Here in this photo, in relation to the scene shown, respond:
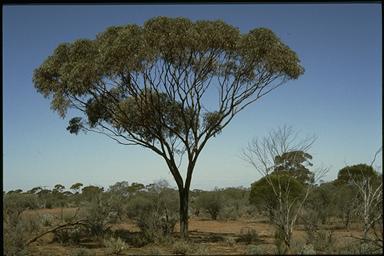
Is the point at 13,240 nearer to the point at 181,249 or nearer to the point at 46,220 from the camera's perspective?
the point at 181,249

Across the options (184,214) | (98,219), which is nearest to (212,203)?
(98,219)

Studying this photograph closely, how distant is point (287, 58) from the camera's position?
16.1 metres

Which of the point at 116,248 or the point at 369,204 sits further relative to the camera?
the point at 116,248

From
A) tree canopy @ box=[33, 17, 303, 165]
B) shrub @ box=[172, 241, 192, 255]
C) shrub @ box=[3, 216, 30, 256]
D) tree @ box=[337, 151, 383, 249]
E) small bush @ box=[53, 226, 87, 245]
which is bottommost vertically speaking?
shrub @ box=[172, 241, 192, 255]

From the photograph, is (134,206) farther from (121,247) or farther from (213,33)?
(213,33)

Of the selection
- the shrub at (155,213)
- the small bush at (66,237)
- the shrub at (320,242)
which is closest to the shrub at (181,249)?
the shrub at (155,213)

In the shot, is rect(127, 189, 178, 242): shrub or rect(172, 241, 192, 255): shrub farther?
rect(127, 189, 178, 242): shrub

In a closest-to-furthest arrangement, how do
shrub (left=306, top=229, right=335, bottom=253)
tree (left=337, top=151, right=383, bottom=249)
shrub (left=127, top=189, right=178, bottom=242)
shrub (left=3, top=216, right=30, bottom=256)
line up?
1. tree (left=337, top=151, right=383, bottom=249)
2. shrub (left=3, top=216, right=30, bottom=256)
3. shrub (left=306, top=229, right=335, bottom=253)
4. shrub (left=127, top=189, right=178, bottom=242)

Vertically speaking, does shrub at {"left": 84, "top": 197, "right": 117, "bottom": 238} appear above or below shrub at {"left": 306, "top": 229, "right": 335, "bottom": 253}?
above

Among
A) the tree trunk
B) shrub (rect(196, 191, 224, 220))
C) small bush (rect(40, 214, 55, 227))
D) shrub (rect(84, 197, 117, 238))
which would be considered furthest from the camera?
shrub (rect(196, 191, 224, 220))

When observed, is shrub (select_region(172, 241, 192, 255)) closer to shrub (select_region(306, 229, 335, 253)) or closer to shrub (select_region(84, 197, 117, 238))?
shrub (select_region(306, 229, 335, 253))

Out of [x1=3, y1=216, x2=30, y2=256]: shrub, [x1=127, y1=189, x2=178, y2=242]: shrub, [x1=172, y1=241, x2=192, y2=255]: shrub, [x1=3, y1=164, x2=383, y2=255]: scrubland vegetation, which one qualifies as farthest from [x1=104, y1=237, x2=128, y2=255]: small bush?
[x1=3, y1=216, x2=30, y2=256]: shrub

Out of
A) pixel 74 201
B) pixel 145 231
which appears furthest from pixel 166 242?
pixel 74 201

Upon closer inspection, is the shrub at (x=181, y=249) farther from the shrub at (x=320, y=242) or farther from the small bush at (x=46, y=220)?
the small bush at (x=46, y=220)
